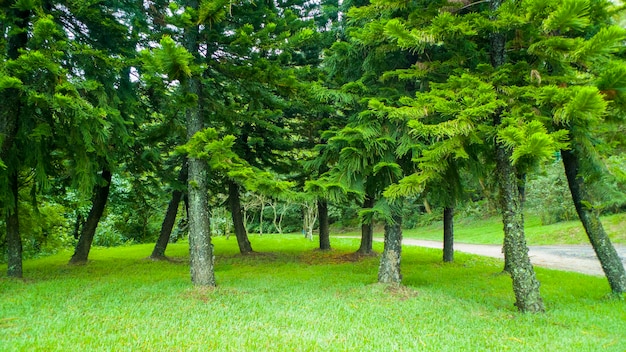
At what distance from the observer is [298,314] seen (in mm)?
5344

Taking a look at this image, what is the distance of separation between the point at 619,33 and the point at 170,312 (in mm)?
7095

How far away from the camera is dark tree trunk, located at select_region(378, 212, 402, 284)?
732cm

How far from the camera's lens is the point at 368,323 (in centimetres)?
503

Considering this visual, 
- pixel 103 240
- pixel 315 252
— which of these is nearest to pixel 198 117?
pixel 315 252

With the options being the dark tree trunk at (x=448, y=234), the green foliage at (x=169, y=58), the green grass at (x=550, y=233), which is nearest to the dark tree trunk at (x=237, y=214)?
the dark tree trunk at (x=448, y=234)

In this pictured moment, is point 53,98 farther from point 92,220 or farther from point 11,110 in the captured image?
point 92,220

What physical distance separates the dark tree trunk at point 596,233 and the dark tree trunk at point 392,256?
3.55m

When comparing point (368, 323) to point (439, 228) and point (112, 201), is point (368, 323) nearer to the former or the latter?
point (112, 201)

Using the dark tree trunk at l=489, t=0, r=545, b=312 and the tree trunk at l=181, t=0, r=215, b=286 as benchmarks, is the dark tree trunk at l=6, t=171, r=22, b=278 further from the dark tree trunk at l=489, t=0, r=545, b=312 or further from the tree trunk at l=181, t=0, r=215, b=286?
the dark tree trunk at l=489, t=0, r=545, b=312

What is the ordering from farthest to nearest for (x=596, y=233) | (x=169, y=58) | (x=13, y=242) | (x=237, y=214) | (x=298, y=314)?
1. (x=237, y=214)
2. (x=13, y=242)
3. (x=596, y=233)
4. (x=169, y=58)
5. (x=298, y=314)

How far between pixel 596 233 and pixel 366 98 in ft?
17.0

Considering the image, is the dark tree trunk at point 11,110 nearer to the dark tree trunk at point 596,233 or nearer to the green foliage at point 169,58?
the green foliage at point 169,58

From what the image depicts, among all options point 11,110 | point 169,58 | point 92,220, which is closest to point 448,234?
point 169,58

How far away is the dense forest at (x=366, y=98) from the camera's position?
525 centimetres
